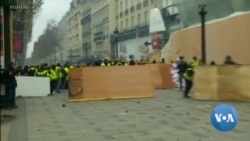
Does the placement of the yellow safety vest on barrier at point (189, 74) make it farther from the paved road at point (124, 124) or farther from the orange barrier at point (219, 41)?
the orange barrier at point (219, 41)

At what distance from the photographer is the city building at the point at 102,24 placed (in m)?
86.4

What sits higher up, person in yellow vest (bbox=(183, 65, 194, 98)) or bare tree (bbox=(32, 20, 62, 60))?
bare tree (bbox=(32, 20, 62, 60))

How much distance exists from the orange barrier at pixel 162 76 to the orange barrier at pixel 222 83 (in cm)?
850

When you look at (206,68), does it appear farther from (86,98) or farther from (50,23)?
(50,23)

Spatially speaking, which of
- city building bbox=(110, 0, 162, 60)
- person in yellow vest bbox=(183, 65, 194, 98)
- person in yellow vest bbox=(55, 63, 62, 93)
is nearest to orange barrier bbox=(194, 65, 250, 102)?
person in yellow vest bbox=(183, 65, 194, 98)

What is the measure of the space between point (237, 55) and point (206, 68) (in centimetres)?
818

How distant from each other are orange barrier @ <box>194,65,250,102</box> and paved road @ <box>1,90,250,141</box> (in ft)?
3.11

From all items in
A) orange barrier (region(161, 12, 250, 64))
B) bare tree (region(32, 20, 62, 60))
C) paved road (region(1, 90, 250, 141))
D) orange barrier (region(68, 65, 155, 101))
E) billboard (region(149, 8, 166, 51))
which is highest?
bare tree (region(32, 20, 62, 60))

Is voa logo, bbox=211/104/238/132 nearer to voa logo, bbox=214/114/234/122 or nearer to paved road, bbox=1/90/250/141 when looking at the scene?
voa logo, bbox=214/114/234/122

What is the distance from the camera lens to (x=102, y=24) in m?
93.3

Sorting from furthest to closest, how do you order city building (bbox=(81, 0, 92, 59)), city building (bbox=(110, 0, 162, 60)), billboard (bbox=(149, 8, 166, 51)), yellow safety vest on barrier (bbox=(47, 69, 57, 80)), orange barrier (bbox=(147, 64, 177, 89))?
city building (bbox=(81, 0, 92, 59)) < city building (bbox=(110, 0, 162, 60)) < billboard (bbox=(149, 8, 166, 51)) < orange barrier (bbox=(147, 64, 177, 89)) < yellow safety vest on barrier (bbox=(47, 69, 57, 80))

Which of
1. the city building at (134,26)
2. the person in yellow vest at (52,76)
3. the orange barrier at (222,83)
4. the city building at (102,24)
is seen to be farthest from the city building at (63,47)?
the orange barrier at (222,83)

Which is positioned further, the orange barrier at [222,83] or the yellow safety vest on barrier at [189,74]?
the yellow safety vest on barrier at [189,74]

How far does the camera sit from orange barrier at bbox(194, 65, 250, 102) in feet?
49.8
